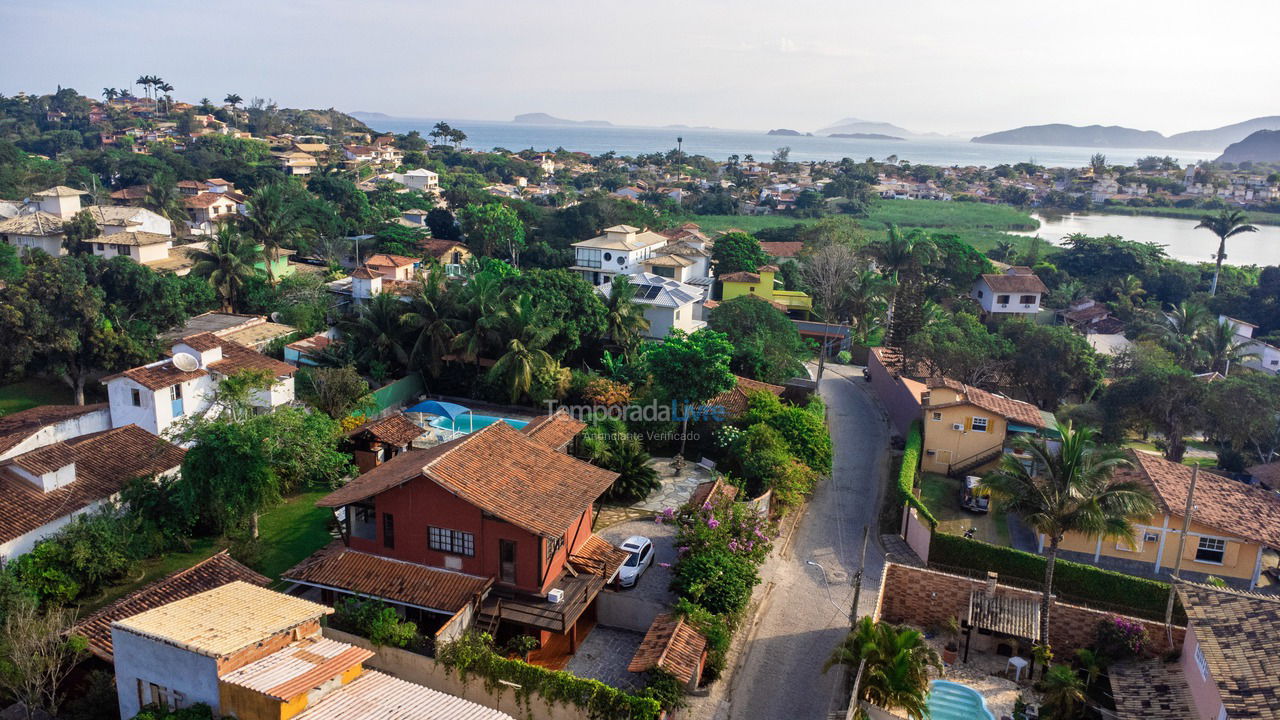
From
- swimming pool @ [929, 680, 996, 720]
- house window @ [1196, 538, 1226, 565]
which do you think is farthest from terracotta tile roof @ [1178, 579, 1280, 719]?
house window @ [1196, 538, 1226, 565]

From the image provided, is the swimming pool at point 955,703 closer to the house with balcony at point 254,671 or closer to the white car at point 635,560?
the white car at point 635,560

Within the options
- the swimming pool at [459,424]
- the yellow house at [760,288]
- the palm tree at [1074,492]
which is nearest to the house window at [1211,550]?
the palm tree at [1074,492]

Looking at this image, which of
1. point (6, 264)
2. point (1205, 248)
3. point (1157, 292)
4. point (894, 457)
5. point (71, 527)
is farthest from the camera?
point (1205, 248)

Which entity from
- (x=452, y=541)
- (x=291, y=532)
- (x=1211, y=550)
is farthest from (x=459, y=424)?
(x=1211, y=550)

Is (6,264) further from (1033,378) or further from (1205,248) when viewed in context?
(1205,248)

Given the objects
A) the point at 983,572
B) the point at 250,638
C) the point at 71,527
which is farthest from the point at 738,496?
the point at 71,527

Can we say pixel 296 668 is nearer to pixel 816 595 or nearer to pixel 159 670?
pixel 159 670
